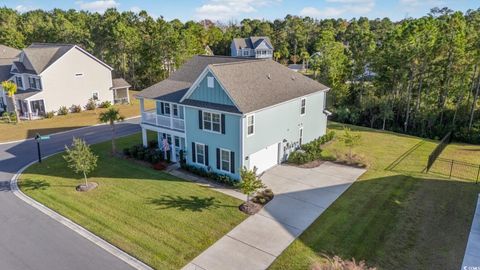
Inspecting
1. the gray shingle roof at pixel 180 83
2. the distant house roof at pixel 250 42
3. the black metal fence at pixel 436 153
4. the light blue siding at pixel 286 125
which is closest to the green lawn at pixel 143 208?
the light blue siding at pixel 286 125

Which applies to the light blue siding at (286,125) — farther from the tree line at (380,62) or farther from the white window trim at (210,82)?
the tree line at (380,62)

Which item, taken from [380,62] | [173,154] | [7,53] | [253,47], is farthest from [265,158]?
[253,47]

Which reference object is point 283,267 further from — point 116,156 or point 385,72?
point 385,72

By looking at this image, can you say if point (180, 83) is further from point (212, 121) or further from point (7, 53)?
point (7, 53)

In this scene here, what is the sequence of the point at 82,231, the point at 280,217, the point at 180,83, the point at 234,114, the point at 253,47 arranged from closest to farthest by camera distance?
the point at 82,231
the point at 280,217
the point at 234,114
the point at 180,83
the point at 253,47

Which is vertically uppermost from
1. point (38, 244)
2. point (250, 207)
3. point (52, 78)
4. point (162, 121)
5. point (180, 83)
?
point (52, 78)

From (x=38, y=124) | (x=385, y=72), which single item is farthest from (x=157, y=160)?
(x=385, y=72)
